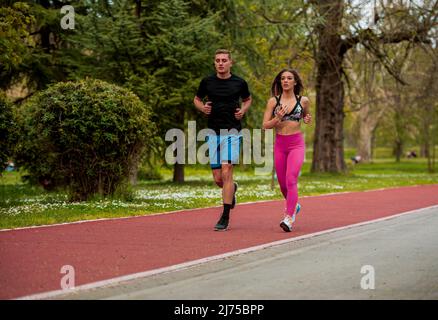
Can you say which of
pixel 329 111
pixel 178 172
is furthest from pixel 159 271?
pixel 329 111

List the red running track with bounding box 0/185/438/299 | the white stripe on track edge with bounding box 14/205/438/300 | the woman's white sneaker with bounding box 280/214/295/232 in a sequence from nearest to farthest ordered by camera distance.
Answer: the white stripe on track edge with bounding box 14/205/438/300 → the red running track with bounding box 0/185/438/299 → the woman's white sneaker with bounding box 280/214/295/232

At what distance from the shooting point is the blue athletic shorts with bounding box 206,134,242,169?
1076cm

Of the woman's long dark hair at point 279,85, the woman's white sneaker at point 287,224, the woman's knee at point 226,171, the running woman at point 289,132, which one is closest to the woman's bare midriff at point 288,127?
the running woman at point 289,132

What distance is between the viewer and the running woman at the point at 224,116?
10.8m

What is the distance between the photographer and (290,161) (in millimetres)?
10969

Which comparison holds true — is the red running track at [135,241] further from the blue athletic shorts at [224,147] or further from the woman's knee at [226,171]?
the blue athletic shorts at [224,147]

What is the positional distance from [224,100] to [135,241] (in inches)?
93.5

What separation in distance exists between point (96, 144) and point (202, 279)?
8393 mm

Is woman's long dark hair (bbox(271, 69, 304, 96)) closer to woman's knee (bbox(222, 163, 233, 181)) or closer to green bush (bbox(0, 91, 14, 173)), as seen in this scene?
woman's knee (bbox(222, 163, 233, 181))

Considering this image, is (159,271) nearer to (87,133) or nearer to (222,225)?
(222,225)

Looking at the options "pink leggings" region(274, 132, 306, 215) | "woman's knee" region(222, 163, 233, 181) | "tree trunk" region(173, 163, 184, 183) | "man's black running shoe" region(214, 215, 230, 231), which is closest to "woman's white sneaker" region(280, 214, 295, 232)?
"pink leggings" region(274, 132, 306, 215)

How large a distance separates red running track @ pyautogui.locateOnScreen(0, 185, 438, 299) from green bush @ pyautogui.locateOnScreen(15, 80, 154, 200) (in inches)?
82.5
